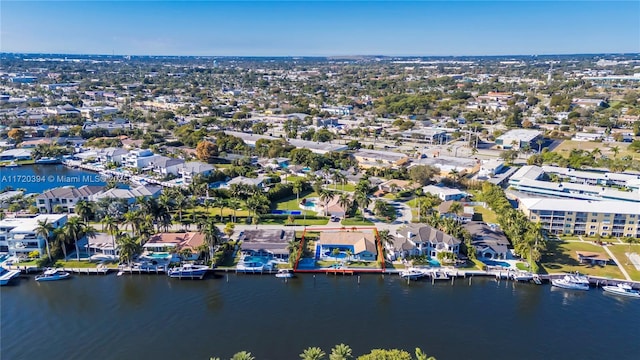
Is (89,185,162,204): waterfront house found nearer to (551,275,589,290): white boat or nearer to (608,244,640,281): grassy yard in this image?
(551,275,589,290): white boat

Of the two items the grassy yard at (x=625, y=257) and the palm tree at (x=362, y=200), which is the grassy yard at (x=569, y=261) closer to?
the grassy yard at (x=625, y=257)

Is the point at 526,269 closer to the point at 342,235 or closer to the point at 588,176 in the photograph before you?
the point at 342,235

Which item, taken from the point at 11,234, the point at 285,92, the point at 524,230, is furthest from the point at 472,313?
the point at 285,92

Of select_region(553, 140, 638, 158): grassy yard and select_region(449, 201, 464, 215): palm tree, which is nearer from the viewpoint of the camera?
select_region(449, 201, 464, 215): palm tree

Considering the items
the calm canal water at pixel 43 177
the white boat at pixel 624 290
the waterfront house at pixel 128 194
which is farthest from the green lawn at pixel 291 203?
the white boat at pixel 624 290

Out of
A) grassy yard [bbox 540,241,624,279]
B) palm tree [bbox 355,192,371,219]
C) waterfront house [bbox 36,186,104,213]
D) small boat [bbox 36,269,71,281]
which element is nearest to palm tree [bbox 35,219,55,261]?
small boat [bbox 36,269,71,281]
